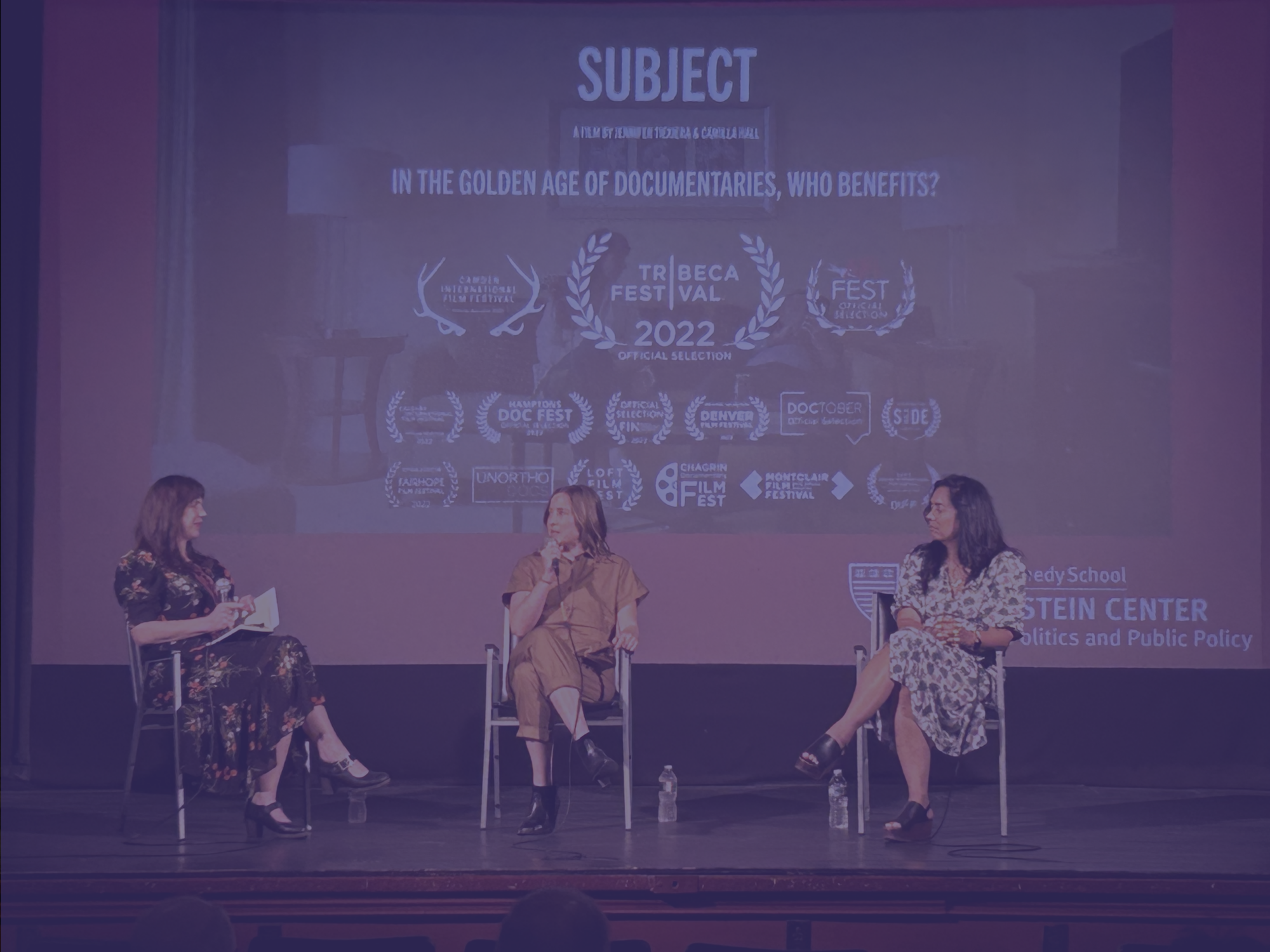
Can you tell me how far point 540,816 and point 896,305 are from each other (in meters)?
2.15

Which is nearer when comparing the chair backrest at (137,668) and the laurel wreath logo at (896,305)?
the chair backrest at (137,668)

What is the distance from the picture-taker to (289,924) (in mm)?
3373

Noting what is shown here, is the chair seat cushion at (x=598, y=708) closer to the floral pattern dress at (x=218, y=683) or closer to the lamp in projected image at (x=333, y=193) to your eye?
the floral pattern dress at (x=218, y=683)

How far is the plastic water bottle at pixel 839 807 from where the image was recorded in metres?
3.79

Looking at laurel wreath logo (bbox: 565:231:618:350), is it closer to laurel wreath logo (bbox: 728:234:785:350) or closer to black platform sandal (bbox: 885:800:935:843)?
laurel wreath logo (bbox: 728:234:785:350)

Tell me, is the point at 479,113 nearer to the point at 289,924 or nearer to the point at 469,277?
the point at 469,277

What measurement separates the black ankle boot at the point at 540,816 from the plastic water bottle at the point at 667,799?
37 cm

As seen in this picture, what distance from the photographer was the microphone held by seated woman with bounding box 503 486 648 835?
12.2 feet

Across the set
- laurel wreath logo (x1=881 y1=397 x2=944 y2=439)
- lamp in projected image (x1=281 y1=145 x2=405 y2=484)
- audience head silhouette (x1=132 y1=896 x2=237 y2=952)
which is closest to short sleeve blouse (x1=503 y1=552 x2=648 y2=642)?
lamp in projected image (x1=281 y1=145 x2=405 y2=484)

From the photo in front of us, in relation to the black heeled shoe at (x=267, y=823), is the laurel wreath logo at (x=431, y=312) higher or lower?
higher

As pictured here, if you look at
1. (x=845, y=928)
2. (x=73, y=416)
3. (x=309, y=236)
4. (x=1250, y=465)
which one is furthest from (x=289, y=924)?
(x=1250, y=465)

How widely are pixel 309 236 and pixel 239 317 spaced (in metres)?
0.37

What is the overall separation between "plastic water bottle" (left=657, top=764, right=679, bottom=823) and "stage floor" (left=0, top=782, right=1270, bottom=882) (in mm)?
46

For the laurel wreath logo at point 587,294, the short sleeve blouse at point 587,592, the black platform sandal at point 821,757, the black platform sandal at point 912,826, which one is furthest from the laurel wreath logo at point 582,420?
the black platform sandal at point 912,826
